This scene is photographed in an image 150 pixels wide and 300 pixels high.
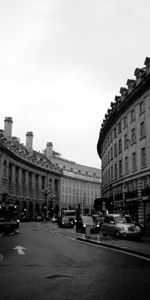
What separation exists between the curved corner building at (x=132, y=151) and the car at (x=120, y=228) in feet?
21.6

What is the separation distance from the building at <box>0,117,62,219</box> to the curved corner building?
35.2m

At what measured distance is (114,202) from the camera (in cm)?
5431

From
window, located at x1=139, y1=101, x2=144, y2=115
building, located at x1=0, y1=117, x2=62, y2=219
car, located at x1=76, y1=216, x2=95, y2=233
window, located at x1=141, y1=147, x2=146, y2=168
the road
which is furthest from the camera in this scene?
building, located at x1=0, y1=117, x2=62, y2=219

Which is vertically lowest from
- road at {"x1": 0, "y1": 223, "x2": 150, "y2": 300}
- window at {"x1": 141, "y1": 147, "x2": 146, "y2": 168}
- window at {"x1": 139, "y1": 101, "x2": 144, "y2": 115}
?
road at {"x1": 0, "y1": 223, "x2": 150, "y2": 300}

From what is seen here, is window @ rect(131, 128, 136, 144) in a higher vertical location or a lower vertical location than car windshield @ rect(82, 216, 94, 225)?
higher

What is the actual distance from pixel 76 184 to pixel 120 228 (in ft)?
416

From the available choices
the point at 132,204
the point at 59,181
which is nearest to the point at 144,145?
the point at 132,204

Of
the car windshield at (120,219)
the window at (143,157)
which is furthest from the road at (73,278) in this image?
the window at (143,157)

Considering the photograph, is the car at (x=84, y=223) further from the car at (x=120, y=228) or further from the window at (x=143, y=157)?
the window at (x=143, y=157)

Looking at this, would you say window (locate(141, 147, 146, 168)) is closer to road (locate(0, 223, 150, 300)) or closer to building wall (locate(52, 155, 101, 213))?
road (locate(0, 223, 150, 300))

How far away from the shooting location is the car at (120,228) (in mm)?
26453

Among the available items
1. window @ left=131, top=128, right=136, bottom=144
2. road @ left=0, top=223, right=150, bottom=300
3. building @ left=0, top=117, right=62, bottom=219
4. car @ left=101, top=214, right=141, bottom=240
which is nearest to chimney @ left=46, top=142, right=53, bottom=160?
building @ left=0, top=117, right=62, bottom=219

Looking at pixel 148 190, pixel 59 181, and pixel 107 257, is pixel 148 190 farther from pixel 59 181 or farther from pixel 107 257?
pixel 59 181

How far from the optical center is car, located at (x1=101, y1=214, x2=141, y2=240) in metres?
26.5
